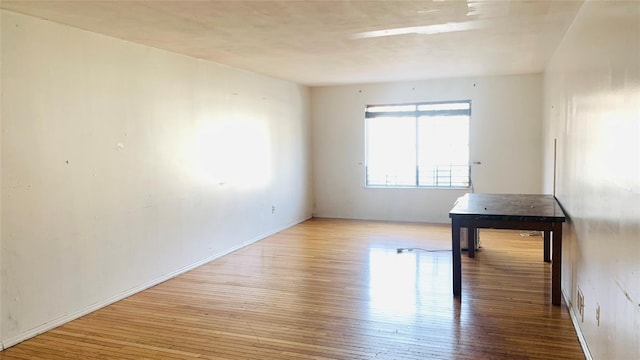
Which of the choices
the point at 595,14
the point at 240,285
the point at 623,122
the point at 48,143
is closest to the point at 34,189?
the point at 48,143

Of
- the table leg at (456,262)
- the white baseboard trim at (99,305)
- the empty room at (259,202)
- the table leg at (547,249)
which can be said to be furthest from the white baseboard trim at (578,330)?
the white baseboard trim at (99,305)

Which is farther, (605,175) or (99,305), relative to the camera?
(99,305)

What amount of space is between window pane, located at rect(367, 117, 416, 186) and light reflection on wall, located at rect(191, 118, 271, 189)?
210 cm

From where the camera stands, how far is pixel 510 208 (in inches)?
160

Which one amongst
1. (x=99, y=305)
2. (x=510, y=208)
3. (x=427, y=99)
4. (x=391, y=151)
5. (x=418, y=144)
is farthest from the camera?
(x=391, y=151)

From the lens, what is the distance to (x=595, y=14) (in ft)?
9.13

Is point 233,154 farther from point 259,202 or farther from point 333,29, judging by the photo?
point 333,29

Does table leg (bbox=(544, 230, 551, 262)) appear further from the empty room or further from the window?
the window

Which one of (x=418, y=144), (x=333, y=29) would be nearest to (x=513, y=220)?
(x=333, y=29)

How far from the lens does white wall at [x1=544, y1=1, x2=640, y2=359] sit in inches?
71.8

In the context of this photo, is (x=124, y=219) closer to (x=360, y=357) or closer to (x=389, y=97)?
(x=360, y=357)

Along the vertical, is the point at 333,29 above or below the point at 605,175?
above

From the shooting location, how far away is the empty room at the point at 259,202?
2.82 meters

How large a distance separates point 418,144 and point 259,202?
9.56ft
